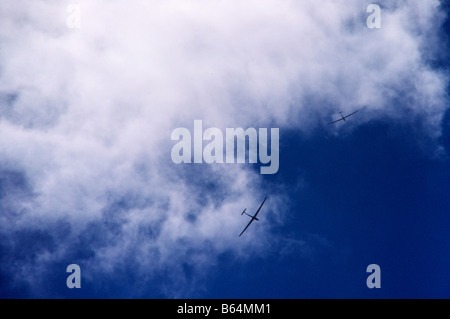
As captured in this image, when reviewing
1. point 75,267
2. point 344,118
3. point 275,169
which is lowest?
point 75,267

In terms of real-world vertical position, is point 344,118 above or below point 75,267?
above

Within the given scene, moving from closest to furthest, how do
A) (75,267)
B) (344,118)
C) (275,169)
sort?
(75,267), (275,169), (344,118)
